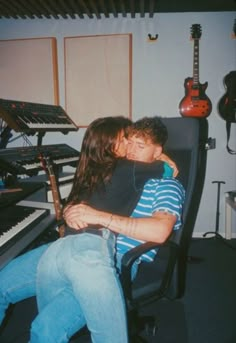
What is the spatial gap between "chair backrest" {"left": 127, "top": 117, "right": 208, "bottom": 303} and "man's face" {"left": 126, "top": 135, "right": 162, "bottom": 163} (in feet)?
0.81

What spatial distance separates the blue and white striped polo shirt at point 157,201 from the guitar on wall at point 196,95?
82.3 inches

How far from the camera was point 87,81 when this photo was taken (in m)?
3.44

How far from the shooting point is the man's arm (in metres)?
1.17

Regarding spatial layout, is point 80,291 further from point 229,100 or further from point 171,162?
point 229,100

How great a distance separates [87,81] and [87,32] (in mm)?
560

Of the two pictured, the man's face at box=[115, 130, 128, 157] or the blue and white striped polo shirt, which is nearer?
the blue and white striped polo shirt

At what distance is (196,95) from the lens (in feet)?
10.5

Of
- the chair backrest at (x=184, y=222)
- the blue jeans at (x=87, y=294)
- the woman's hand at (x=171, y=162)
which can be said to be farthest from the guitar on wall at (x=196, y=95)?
the blue jeans at (x=87, y=294)

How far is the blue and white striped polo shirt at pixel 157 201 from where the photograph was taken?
1201 mm

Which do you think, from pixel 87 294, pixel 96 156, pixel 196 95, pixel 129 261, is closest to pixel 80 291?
pixel 87 294

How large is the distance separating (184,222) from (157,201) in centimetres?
28

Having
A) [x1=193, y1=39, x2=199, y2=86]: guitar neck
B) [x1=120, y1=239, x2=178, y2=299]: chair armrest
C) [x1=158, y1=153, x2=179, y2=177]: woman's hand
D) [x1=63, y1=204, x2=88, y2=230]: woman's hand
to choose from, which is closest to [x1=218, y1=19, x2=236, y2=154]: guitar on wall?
[x1=193, y1=39, x2=199, y2=86]: guitar neck

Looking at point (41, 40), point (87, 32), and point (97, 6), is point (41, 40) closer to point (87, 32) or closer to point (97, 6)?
point (87, 32)

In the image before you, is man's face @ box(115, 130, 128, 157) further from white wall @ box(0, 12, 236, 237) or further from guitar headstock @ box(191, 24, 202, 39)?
guitar headstock @ box(191, 24, 202, 39)
